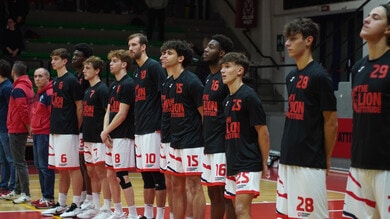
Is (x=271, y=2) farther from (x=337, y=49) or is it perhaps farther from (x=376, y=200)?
(x=376, y=200)

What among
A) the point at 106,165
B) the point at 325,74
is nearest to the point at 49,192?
the point at 106,165

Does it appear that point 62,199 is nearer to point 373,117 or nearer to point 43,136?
point 43,136

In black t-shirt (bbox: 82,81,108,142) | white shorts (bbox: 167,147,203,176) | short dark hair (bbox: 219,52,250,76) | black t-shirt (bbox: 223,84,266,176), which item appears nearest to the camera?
black t-shirt (bbox: 223,84,266,176)

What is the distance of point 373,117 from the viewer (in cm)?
598

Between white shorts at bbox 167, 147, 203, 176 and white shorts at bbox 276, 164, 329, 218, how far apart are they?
2141 mm

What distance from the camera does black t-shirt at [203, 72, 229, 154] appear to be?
26.8 ft

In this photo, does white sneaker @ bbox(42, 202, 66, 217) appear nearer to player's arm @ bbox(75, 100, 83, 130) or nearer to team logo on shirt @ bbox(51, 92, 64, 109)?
player's arm @ bbox(75, 100, 83, 130)

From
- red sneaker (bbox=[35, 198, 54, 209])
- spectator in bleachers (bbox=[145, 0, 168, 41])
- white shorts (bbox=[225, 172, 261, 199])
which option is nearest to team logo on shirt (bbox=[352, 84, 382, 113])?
white shorts (bbox=[225, 172, 261, 199])

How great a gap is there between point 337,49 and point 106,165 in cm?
1358

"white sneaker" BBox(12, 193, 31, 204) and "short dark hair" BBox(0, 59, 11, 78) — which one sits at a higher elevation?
"short dark hair" BBox(0, 59, 11, 78)

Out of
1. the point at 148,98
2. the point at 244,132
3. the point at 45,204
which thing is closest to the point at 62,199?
the point at 45,204

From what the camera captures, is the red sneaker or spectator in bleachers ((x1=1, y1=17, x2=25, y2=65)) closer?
the red sneaker

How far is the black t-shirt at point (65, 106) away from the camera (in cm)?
1105

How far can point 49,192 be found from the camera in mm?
11672
